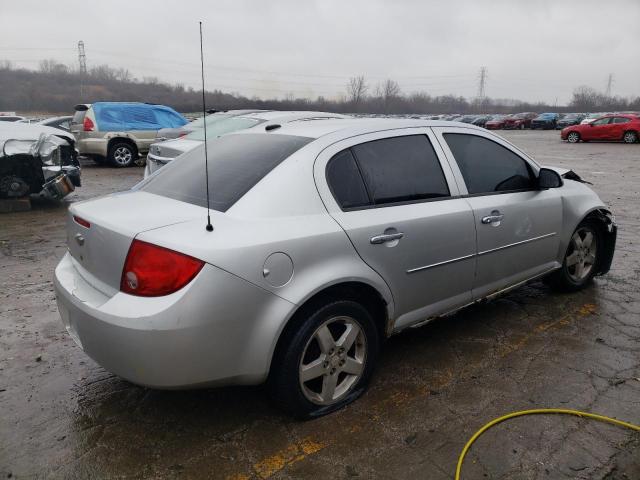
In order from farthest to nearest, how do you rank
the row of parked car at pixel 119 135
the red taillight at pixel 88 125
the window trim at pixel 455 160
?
the red taillight at pixel 88 125
the row of parked car at pixel 119 135
the window trim at pixel 455 160

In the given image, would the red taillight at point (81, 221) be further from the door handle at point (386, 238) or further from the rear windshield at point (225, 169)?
the door handle at point (386, 238)

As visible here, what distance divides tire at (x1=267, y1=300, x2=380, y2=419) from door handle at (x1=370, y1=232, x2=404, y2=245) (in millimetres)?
355

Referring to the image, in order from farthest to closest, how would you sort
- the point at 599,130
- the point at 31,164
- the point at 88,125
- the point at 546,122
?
the point at 546,122 < the point at 599,130 < the point at 88,125 < the point at 31,164

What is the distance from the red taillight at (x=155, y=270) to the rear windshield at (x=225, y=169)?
418 millimetres

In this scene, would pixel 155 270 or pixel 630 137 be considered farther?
pixel 630 137

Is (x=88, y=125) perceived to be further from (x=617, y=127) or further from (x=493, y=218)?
(x=617, y=127)

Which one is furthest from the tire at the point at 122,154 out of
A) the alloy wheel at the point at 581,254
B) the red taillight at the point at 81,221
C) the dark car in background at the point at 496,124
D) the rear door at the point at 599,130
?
the dark car in background at the point at 496,124

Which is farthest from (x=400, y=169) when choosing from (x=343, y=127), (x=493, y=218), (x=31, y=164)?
(x=31, y=164)

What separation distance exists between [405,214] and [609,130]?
88.9ft

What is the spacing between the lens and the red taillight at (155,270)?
2.21m

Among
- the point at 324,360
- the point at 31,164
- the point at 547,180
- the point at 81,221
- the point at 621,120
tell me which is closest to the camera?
the point at 324,360

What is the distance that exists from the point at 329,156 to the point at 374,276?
702 millimetres

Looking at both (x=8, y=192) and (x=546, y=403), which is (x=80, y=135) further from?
(x=546, y=403)

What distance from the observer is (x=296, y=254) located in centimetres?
242
